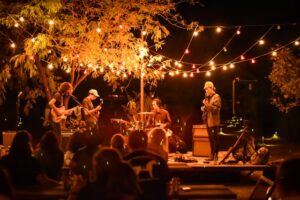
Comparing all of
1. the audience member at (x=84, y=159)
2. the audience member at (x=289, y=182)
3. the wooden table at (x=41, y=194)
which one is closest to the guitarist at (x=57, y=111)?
the audience member at (x=84, y=159)

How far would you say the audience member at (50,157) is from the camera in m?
7.41

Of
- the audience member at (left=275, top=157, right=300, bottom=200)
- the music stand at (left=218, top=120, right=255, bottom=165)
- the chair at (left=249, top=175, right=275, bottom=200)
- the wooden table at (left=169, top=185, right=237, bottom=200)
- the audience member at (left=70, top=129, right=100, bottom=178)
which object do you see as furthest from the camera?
the music stand at (left=218, top=120, right=255, bottom=165)

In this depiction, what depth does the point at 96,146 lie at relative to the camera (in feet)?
22.5

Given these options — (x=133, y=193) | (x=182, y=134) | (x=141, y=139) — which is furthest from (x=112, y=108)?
(x=133, y=193)

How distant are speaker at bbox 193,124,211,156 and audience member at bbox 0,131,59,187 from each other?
6.80 metres

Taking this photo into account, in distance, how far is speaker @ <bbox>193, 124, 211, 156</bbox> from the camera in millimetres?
12938

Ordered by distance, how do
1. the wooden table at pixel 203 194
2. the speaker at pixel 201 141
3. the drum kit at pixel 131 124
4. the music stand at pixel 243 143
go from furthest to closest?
the drum kit at pixel 131 124 → the speaker at pixel 201 141 → the music stand at pixel 243 143 → the wooden table at pixel 203 194

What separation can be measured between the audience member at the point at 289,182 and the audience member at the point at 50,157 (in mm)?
3675

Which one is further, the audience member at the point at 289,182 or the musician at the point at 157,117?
the musician at the point at 157,117

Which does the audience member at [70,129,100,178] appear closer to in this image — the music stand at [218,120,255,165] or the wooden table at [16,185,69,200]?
the wooden table at [16,185,69,200]

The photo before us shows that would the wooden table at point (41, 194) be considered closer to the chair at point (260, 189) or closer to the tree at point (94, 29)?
the chair at point (260, 189)

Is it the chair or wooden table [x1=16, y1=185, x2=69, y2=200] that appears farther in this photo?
the chair

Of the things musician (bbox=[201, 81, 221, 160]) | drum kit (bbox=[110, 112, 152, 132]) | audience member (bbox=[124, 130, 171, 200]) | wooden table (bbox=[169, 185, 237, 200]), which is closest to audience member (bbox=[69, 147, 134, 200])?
audience member (bbox=[124, 130, 171, 200])

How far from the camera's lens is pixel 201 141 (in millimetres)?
13055
